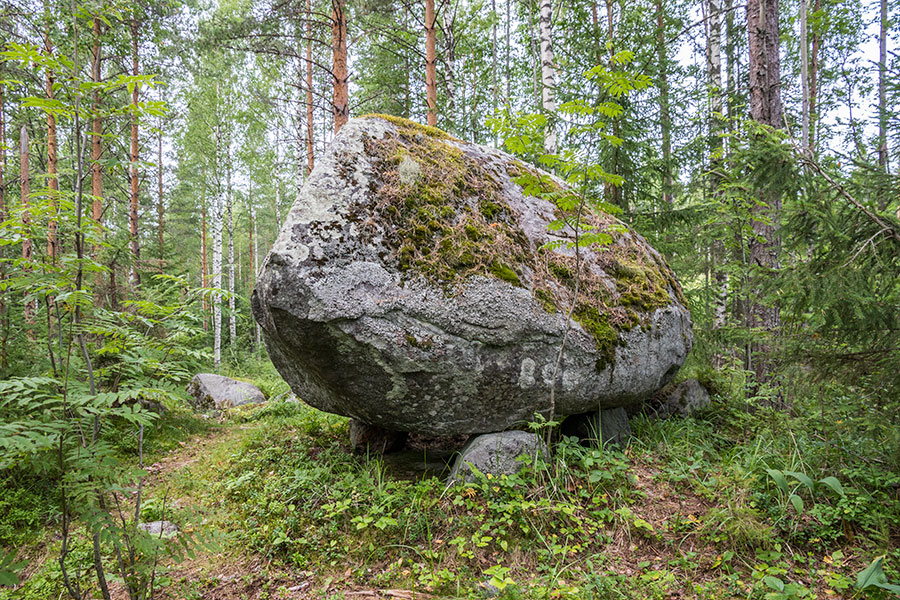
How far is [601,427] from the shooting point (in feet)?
14.7

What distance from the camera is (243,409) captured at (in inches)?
315

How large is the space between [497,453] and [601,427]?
57.3 inches

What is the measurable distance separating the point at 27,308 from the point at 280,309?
8.00 m

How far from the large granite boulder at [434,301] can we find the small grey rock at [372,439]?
635 mm

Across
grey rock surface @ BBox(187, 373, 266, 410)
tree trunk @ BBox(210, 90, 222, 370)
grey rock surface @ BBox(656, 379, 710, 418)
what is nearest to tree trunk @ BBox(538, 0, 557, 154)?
grey rock surface @ BBox(656, 379, 710, 418)

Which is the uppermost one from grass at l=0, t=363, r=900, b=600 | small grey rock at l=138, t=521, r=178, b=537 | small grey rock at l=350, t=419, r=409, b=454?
small grey rock at l=350, t=419, r=409, b=454

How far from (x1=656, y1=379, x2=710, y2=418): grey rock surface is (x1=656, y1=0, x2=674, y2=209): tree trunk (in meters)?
2.84

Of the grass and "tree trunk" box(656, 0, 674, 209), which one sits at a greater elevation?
"tree trunk" box(656, 0, 674, 209)

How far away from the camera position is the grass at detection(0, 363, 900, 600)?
2.81 meters

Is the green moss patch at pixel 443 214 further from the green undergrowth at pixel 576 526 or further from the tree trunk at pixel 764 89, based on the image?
Answer: the tree trunk at pixel 764 89

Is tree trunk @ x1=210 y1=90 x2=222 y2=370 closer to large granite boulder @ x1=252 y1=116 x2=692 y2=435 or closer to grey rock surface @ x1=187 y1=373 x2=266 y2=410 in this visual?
grey rock surface @ x1=187 y1=373 x2=266 y2=410

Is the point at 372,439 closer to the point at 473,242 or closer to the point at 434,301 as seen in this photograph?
the point at 434,301

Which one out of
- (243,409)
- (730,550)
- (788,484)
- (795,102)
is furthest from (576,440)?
(795,102)

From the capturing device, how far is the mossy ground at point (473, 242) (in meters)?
3.72
